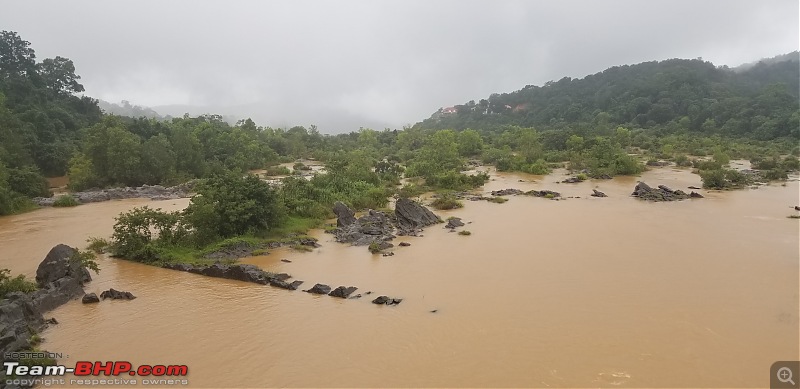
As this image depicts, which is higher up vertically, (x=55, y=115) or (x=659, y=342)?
(x=55, y=115)

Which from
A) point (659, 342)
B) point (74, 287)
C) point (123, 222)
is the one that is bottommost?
point (659, 342)

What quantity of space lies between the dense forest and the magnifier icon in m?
16.6

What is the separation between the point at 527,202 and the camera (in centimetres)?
2578

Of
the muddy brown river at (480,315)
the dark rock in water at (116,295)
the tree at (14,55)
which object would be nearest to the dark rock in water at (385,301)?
the muddy brown river at (480,315)

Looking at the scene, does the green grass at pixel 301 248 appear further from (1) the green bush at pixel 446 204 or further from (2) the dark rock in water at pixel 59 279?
(1) the green bush at pixel 446 204

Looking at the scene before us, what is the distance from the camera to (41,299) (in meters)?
11.1

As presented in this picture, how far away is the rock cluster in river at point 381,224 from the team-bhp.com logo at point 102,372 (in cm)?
900

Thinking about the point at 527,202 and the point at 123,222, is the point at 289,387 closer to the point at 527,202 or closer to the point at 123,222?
the point at 123,222

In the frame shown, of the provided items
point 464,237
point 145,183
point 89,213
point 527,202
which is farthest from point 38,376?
point 145,183

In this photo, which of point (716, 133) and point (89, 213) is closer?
point (89, 213)

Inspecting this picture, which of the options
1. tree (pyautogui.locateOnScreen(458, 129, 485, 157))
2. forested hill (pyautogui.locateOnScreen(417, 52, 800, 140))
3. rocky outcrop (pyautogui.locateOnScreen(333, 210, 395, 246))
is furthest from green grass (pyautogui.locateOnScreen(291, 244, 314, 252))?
forested hill (pyautogui.locateOnScreen(417, 52, 800, 140))

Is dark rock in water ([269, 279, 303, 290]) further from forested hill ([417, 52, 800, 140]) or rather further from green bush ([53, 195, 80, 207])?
forested hill ([417, 52, 800, 140])

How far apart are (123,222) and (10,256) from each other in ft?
16.2

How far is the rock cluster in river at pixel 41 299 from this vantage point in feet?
29.6
